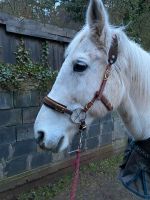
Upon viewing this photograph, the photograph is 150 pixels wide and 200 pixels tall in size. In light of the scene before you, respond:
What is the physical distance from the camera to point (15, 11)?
20.9ft

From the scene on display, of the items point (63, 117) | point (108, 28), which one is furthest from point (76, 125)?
point (108, 28)

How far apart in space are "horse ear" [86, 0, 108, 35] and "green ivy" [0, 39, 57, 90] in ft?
6.23

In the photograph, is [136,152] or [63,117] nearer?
[63,117]

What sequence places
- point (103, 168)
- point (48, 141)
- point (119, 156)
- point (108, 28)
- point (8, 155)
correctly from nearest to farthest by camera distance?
1. point (48, 141)
2. point (108, 28)
3. point (8, 155)
4. point (103, 168)
5. point (119, 156)

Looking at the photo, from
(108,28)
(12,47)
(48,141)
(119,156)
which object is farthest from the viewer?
(119,156)

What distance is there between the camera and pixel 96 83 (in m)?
2.38

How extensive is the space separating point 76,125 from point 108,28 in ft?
2.26

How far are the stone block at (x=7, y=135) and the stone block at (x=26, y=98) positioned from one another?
30 centimetres

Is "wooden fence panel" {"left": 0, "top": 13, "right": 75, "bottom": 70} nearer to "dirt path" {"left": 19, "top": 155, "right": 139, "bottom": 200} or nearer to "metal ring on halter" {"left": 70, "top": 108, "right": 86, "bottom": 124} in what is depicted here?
"dirt path" {"left": 19, "top": 155, "right": 139, "bottom": 200}

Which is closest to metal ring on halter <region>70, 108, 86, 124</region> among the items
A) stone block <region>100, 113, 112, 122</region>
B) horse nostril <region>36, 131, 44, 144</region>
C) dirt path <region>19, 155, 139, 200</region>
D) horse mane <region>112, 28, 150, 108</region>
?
horse nostril <region>36, 131, 44, 144</region>

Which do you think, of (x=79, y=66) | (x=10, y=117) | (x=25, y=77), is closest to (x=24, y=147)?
(x=10, y=117)

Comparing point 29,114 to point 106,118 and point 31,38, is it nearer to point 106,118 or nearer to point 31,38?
point 31,38

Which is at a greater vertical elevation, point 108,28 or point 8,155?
point 108,28

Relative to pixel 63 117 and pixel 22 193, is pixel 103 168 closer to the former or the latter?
pixel 22 193
